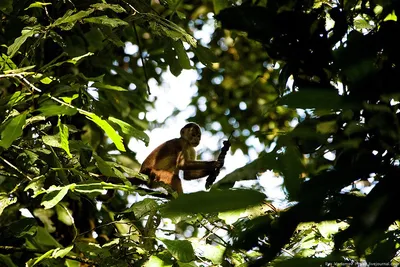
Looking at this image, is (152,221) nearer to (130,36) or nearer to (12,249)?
(12,249)

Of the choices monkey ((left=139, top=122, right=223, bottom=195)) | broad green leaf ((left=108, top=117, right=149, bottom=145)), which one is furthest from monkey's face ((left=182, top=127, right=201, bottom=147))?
broad green leaf ((left=108, top=117, right=149, bottom=145))

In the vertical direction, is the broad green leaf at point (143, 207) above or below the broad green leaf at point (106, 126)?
below

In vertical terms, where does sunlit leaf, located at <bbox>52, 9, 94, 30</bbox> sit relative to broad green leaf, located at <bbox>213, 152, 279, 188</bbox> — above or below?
above

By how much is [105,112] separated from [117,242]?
1011 millimetres

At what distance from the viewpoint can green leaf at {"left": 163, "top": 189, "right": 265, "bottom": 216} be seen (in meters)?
0.80

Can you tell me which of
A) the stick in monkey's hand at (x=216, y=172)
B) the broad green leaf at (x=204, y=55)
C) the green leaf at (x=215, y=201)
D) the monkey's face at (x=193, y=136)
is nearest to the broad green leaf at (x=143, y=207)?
the stick in monkey's hand at (x=216, y=172)

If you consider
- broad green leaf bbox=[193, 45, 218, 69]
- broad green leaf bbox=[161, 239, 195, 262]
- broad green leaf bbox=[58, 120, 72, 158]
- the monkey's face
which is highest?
broad green leaf bbox=[193, 45, 218, 69]

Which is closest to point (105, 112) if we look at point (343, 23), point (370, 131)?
point (343, 23)

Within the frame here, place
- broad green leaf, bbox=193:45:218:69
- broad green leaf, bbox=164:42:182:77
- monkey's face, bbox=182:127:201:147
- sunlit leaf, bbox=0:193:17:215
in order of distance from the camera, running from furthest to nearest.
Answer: monkey's face, bbox=182:127:201:147 → broad green leaf, bbox=164:42:182:77 → broad green leaf, bbox=193:45:218:69 → sunlit leaf, bbox=0:193:17:215

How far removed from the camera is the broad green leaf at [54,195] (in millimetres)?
2494

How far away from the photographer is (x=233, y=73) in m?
6.57

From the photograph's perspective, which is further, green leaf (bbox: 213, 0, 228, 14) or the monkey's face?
the monkey's face

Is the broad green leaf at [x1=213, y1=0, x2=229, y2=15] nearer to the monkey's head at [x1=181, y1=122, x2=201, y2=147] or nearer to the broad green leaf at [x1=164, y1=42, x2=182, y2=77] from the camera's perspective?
the broad green leaf at [x1=164, y1=42, x2=182, y2=77]

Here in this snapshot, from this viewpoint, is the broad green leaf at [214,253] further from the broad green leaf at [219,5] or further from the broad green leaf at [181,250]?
the broad green leaf at [219,5]
